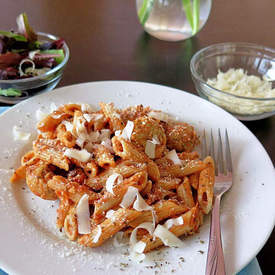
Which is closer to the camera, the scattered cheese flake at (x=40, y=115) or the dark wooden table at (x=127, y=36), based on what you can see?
the scattered cheese flake at (x=40, y=115)

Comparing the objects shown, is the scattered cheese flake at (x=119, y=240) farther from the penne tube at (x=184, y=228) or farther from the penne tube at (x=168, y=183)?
the penne tube at (x=168, y=183)

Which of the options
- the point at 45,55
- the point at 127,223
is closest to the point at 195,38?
the point at 45,55

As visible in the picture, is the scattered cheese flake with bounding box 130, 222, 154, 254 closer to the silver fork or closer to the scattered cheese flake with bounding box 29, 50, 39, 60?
the silver fork

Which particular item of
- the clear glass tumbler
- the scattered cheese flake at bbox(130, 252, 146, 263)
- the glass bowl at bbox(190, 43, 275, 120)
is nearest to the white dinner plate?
the scattered cheese flake at bbox(130, 252, 146, 263)

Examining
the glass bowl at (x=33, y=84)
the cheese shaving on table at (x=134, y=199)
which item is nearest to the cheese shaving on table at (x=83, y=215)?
the cheese shaving on table at (x=134, y=199)

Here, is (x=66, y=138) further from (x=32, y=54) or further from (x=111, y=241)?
(x=32, y=54)

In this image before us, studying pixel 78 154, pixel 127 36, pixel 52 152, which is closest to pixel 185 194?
pixel 78 154

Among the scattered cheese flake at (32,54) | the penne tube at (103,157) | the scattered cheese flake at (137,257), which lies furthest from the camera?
the scattered cheese flake at (32,54)
